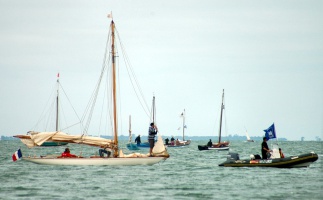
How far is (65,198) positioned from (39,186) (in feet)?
20.4

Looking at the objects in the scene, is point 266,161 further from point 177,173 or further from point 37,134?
point 37,134

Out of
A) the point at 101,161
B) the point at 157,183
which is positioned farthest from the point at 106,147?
the point at 157,183

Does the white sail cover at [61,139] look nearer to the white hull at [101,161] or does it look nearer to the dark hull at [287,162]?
the white hull at [101,161]

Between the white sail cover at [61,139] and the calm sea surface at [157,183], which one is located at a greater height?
the white sail cover at [61,139]

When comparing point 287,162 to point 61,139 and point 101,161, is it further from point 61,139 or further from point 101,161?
point 61,139

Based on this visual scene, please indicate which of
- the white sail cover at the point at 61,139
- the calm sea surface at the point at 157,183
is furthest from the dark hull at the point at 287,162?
the white sail cover at the point at 61,139

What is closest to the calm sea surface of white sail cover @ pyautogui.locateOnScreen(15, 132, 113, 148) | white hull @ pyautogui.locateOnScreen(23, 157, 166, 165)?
white hull @ pyautogui.locateOnScreen(23, 157, 166, 165)

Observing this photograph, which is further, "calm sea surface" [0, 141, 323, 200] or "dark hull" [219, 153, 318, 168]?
"dark hull" [219, 153, 318, 168]

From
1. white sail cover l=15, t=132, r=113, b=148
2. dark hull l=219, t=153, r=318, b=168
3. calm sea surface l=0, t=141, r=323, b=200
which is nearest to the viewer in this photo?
calm sea surface l=0, t=141, r=323, b=200

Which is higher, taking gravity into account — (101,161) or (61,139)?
(61,139)

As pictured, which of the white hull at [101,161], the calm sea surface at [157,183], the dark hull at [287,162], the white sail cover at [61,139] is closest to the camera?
the calm sea surface at [157,183]

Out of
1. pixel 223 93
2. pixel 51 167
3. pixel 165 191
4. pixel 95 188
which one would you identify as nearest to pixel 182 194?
pixel 165 191

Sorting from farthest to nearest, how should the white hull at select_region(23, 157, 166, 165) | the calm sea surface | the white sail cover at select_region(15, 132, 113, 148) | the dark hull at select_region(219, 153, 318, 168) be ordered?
1. the white sail cover at select_region(15, 132, 113, 148)
2. the white hull at select_region(23, 157, 166, 165)
3. the dark hull at select_region(219, 153, 318, 168)
4. the calm sea surface

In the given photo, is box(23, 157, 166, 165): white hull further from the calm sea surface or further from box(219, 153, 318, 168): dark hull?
box(219, 153, 318, 168): dark hull
